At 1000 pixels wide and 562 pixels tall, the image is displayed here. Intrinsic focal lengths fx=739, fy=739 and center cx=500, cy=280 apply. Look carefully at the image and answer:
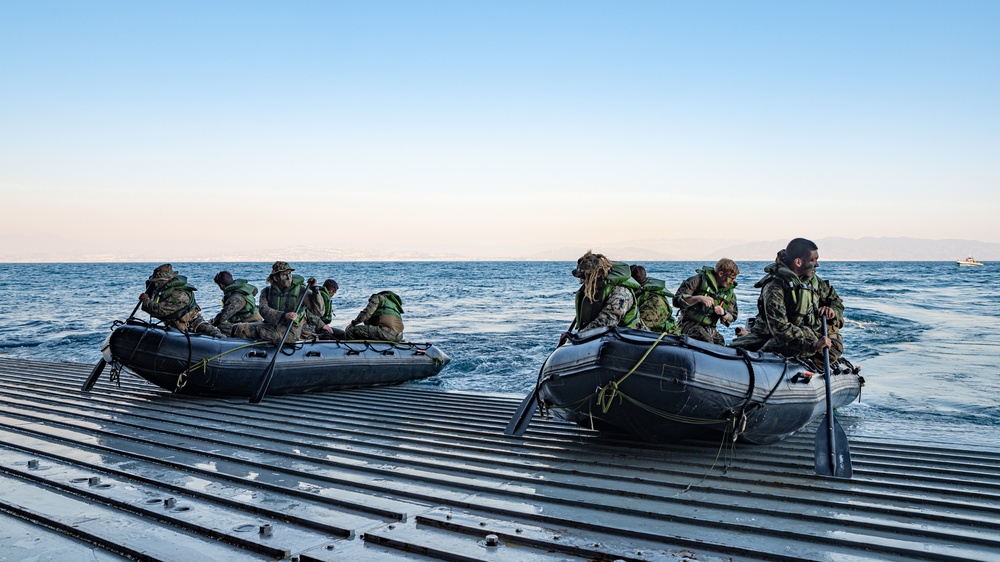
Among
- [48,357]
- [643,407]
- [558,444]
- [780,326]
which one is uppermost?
[780,326]

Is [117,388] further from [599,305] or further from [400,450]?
[599,305]

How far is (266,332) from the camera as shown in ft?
28.7

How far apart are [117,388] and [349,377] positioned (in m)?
2.71

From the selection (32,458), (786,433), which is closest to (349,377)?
(32,458)

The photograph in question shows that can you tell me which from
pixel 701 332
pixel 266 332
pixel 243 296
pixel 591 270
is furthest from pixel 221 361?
pixel 701 332

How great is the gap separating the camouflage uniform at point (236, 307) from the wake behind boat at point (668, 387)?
5455mm

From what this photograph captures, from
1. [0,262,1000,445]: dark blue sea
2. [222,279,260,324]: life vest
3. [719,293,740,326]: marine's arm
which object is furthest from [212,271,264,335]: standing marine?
[719,293,740,326]: marine's arm

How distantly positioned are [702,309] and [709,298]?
0.36 meters

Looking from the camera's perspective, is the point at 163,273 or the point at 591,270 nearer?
the point at 591,270

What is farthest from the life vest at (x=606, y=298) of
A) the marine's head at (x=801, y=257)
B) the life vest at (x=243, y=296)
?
the life vest at (x=243, y=296)

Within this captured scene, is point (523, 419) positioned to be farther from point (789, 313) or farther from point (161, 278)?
point (161, 278)

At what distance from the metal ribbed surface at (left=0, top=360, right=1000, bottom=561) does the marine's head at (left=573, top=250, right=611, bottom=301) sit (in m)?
1.21

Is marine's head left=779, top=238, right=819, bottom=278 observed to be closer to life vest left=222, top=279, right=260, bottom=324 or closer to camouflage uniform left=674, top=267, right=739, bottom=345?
camouflage uniform left=674, top=267, right=739, bottom=345

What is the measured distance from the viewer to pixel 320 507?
3768 millimetres
